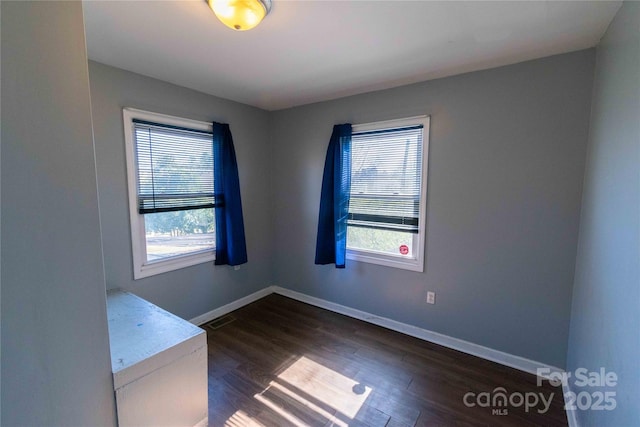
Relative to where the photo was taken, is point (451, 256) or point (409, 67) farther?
point (451, 256)

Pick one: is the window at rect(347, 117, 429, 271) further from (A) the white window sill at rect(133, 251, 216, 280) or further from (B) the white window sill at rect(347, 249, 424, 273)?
(A) the white window sill at rect(133, 251, 216, 280)

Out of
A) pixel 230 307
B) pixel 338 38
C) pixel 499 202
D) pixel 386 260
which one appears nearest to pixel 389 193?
pixel 386 260

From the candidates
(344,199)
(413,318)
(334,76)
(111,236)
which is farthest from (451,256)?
(111,236)

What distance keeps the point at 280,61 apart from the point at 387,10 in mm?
906

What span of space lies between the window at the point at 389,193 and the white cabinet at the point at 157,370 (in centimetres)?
186

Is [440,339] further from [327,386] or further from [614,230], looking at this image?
[614,230]

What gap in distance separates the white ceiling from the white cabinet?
1774 mm

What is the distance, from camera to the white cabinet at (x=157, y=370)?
1285 mm

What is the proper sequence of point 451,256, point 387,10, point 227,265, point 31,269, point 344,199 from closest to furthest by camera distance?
1. point 31,269
2. point 387,10
3. point 451,256
4. point 344,199
5. point 227,265

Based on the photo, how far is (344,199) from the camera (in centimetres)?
298

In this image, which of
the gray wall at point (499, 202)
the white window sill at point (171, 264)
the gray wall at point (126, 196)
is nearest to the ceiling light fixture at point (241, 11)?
the gray wall at point (126, 196)

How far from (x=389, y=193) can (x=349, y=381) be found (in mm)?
1686

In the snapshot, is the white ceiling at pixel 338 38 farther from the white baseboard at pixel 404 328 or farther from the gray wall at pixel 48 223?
the white baseboard at pixel 404 328

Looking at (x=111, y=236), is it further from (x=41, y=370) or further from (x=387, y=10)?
(x=387, y=10)
